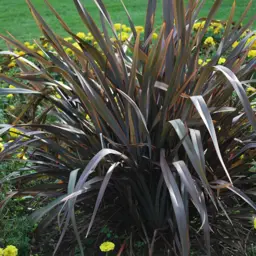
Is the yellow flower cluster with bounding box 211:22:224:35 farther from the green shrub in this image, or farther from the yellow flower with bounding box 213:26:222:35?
the green shrub

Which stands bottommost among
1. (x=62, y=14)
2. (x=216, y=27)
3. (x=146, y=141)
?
(x=62, y=14)

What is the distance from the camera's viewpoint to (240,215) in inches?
116

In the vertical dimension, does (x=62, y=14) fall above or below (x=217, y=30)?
below

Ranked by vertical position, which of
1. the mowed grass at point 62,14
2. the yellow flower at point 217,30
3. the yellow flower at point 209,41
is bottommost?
the mowed grass at point 62,14

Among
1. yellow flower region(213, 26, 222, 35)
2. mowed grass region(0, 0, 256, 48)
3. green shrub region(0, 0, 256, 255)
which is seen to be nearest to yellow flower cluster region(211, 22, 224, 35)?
yellow flower region(213, 26, 222, 35)

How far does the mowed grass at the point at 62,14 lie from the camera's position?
8.73 m

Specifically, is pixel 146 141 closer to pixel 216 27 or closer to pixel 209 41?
pixel 209 41

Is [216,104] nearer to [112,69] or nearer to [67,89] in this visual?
[112,69]

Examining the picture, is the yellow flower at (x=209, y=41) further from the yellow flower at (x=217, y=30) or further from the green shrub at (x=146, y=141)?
the green shrub at (x=146, y=141)

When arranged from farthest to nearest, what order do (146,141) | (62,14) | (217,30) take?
(62,14)
(217,30)
(146,141)

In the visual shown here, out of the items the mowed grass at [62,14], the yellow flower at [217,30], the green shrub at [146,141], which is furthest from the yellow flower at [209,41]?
the mowed grass at [62,14]

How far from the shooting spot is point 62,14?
9609 millimetres

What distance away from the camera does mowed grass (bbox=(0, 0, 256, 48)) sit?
8727mm

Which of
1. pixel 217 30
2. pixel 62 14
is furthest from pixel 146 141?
pixel 62 14
